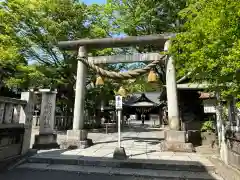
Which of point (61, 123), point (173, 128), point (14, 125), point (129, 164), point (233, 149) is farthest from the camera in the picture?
point (61, 123)

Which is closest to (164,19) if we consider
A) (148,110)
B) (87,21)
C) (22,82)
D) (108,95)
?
Result: (87,21)

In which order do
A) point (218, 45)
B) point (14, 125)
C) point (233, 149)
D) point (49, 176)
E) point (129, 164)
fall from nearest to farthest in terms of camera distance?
point (218, 45)
point (49, 176)
point (233, 149)
point (129, 164)
point (14, 125)

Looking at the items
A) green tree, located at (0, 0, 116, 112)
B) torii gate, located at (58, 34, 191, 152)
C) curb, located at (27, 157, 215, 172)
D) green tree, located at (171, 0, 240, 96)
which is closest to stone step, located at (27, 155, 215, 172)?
curb, located at (27, 157, 215, 172)

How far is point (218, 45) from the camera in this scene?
3.93 m

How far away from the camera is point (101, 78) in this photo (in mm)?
8258

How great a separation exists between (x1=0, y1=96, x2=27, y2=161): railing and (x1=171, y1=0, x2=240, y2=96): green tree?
5.41 m

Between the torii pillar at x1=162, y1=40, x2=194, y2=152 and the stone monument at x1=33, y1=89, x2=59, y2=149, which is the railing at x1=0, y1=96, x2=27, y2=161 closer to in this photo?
the stone monument at x1=33, y1=89, x2=59, y2=149

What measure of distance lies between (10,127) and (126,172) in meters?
3.80

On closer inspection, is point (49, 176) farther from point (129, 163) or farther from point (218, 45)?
point (218, 45)

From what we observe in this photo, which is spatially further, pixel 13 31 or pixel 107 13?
pixel 107 13

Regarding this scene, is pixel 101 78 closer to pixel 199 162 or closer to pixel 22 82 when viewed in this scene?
pixel 199 162

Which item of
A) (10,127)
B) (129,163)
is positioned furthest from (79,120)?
(129,163)

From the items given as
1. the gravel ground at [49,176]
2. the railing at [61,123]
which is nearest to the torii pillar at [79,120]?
the gravel ground at [49,176]

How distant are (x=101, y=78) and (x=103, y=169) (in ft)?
13.3
